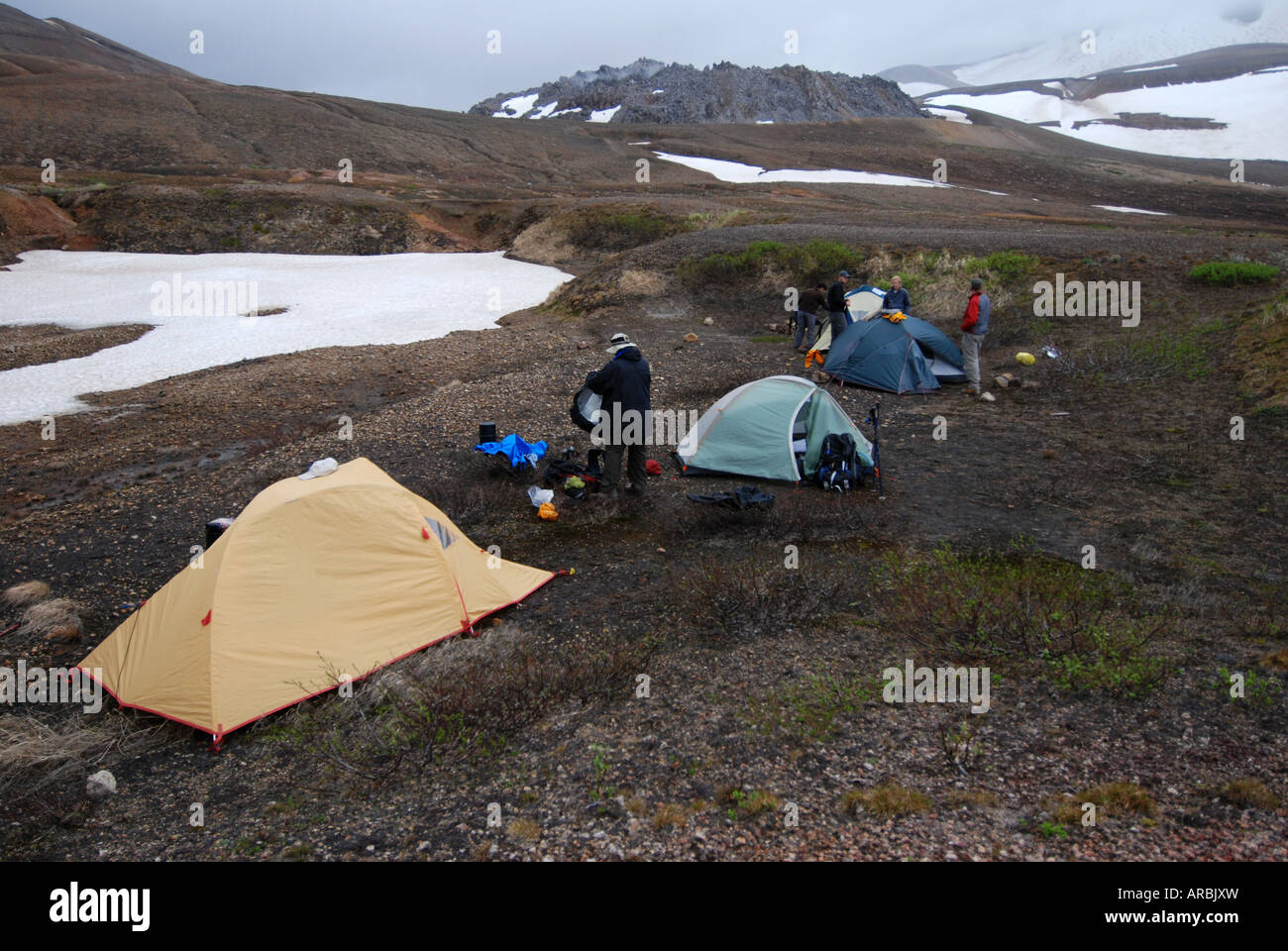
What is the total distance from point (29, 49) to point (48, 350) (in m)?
132

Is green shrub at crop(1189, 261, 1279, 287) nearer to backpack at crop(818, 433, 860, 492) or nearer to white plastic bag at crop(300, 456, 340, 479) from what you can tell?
backpack at crop(818, 433, 860, 492)

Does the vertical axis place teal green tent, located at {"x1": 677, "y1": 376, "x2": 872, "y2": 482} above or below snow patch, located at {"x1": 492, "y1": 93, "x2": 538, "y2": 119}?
below

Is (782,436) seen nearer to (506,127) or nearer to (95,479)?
(95,479)

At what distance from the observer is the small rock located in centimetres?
548

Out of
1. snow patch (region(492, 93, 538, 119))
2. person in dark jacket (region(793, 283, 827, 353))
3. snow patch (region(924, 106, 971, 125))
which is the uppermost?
snow patch (region(492, 93, 538, 119))

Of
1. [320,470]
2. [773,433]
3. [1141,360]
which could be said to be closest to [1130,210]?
[1141,360]

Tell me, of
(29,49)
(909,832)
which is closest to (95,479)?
(909,832)

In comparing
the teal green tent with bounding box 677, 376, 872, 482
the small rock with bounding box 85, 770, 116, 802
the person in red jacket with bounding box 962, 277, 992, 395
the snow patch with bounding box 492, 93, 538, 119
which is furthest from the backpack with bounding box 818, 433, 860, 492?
the snow patch with bounding box 492, 93, 538, 119

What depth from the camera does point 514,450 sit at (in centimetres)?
1134

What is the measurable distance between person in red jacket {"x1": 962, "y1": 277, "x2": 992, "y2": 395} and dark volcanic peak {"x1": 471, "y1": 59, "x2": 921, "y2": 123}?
90.5 metres

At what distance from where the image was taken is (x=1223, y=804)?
15.8ft

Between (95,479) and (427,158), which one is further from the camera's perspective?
(427,158)

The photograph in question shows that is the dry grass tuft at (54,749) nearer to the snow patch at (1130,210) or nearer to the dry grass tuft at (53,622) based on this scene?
the dry grass tuft at (53,622)

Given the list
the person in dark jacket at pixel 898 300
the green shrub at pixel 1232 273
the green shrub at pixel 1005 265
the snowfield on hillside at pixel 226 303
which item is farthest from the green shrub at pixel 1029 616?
the snowfield on hillside at pixel 226 303
